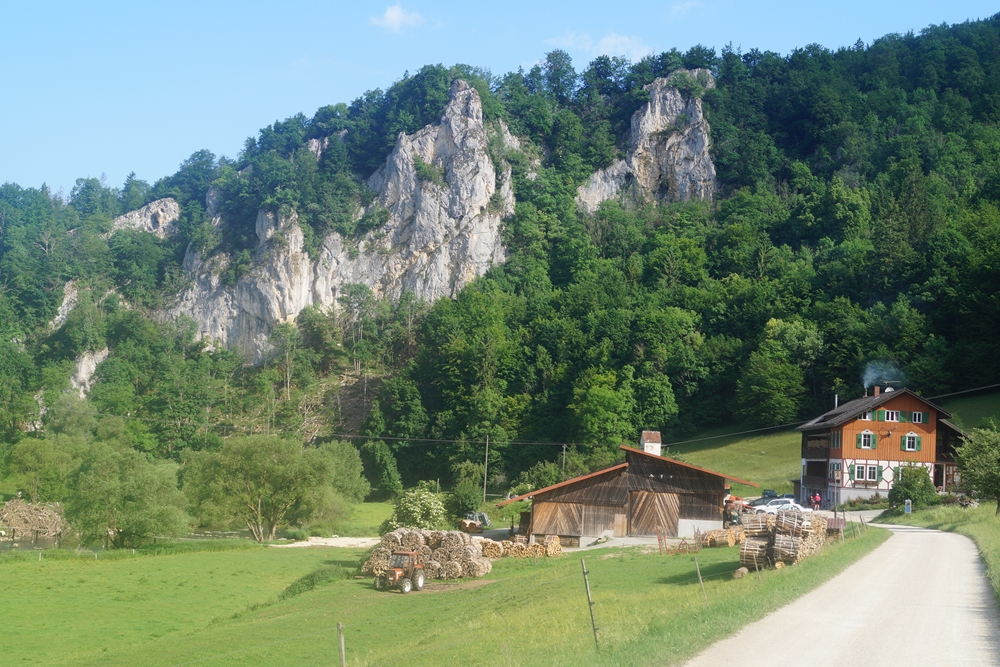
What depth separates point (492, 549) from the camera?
145 ft

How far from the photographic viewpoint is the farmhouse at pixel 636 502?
157 feet

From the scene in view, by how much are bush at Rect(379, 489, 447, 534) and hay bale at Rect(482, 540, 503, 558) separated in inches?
325

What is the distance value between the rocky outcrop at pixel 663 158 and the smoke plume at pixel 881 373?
60.9 metres

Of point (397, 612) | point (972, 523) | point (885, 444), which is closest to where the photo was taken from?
point (397, 612)

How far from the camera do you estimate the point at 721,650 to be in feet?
47.1

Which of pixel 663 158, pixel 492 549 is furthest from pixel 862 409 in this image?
pixel 663 158

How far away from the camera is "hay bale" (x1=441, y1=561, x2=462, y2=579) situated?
123ft

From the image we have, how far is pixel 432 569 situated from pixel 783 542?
1635cm

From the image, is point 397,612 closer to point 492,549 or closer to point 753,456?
point 492,549

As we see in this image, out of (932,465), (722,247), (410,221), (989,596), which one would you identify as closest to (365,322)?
(410,221)

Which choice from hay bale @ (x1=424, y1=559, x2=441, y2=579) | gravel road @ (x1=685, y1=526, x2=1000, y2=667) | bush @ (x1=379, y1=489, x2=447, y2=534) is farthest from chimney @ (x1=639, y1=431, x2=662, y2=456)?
gravel road @ (x1=685, y1=526, x2=1000, y2=667)

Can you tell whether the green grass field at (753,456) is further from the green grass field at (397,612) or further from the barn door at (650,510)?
the green grass field at (397,612)

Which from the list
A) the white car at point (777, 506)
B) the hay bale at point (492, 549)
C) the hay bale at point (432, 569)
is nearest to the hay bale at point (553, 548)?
the hay bale at point (492, 549)

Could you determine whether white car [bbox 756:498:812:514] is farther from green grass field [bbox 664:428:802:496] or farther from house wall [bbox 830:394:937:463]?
green grass field [bbox 664:428:802:496]
